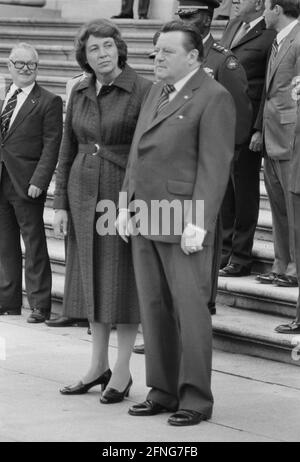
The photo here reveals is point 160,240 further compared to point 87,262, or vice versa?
point 87,262

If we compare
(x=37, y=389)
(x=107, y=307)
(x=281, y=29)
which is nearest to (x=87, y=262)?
(x=107, y=307)

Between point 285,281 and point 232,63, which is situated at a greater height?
point 232,63

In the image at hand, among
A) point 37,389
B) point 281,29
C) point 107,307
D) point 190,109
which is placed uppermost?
point 281,29

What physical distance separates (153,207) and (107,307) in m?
A: 0.70

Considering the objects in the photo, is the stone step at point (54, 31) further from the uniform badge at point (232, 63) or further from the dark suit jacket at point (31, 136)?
the uniform badge at point (232, 63)

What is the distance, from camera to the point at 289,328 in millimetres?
7660

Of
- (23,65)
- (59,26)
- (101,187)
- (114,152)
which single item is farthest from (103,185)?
(59,26)

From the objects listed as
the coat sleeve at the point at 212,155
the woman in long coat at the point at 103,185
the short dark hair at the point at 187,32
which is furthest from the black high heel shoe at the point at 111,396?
the short dark hair at the point at 187,32

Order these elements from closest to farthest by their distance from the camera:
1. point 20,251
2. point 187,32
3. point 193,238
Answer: point 193,238
point 187,32
point 20,251

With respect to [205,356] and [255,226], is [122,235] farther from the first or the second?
[255,226]

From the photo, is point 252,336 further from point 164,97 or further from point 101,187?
point 164,97

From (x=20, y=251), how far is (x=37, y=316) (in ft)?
1.92

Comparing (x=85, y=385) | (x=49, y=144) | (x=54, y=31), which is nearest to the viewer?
(x=85, y=385)

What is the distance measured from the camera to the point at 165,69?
6.30m
